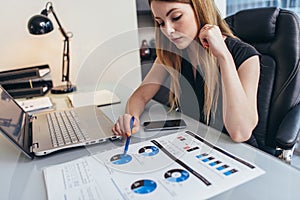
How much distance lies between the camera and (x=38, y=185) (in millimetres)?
542

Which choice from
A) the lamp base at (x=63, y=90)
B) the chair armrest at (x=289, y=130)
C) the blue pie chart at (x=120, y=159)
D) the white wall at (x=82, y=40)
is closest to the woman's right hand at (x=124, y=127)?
the blue pie chart at (x=120, y=159)

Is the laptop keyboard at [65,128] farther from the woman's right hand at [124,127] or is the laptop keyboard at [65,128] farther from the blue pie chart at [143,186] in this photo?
the blue pie chart at [143,186]

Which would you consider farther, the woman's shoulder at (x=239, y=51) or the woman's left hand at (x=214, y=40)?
the woman's shoulder at (x=239, y=51)

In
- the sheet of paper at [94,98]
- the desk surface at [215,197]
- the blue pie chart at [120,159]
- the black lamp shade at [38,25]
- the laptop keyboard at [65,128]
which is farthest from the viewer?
the black lamp shade at [38,25]

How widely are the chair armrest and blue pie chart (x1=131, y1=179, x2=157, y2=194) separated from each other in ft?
1.79

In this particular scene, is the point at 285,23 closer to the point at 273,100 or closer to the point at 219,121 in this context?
the point at 273,100

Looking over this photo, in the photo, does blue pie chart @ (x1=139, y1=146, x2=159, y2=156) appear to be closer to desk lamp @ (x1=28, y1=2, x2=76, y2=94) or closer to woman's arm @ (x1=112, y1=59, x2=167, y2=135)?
woman's arm @ (x1=112, y1=59, x2=167, y2=135)

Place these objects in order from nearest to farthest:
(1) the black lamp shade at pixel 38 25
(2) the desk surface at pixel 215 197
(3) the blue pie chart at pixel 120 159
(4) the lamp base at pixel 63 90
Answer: (2) the desk surface at pixel 215 197 → (3) the blue pie chart at pixel 120 159 → (1) the black lamp shade at pixel 38 25 → (4) the lamp base at pixel 63 90

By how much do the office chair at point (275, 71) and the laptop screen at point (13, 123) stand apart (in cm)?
80

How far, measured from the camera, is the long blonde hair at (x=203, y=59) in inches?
35.0

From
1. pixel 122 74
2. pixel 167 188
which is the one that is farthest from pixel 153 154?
pixel 122 74

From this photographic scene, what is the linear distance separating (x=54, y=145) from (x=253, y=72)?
25.5 inches

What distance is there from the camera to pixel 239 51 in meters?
0.91

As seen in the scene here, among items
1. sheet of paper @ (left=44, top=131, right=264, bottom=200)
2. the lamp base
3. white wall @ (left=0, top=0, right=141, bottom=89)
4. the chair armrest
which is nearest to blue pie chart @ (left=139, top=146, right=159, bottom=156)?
sheet of paper @ (left=44, top=131, right=264, bottom=200)
